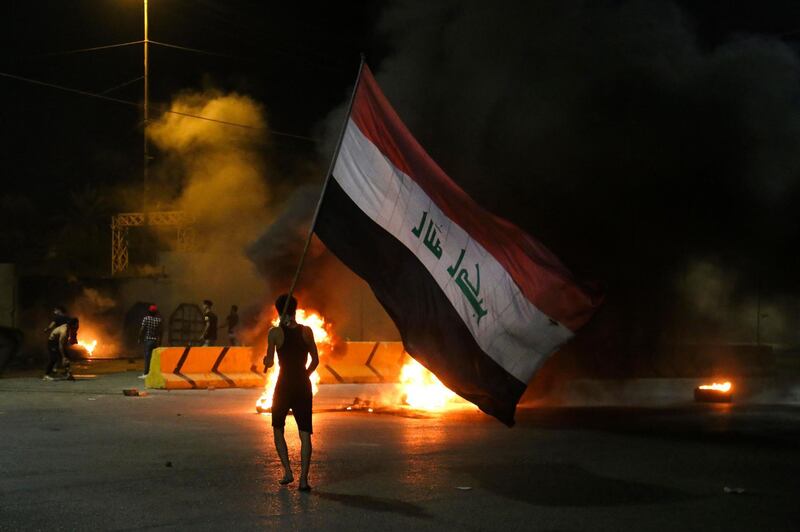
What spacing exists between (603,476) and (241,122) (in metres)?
27.2

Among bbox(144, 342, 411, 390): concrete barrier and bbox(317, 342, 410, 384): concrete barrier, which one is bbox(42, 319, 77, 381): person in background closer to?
bbox(144, 342, 411, 390): concrete barrier

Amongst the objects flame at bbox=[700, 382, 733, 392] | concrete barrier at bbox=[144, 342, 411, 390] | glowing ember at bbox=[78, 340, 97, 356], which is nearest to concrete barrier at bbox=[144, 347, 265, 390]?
concrete barrier at bbox=[144, 342, 411, 390]

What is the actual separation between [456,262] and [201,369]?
12260 millimetres

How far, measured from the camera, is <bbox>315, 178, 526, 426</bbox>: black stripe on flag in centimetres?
795

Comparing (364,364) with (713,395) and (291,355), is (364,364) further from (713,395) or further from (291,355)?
(291,355)

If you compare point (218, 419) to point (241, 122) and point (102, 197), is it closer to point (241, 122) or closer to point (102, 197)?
point (241, 122)

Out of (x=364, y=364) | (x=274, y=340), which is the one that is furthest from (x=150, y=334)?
(x=274, y=340)

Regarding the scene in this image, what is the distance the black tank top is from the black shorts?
2.9 inches

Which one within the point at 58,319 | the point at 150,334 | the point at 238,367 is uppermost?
the point at 58,319

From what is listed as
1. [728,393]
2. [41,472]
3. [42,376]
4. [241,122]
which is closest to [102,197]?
[241,122]

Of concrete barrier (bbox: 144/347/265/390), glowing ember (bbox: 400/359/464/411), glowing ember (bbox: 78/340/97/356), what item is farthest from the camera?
glowing ember (bbox: 78/340/97/356)

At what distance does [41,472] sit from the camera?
8.44 m

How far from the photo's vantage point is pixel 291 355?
26.1 feet

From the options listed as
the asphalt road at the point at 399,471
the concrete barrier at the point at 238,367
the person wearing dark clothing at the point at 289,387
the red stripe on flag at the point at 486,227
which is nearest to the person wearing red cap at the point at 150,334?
the concrete barrier at the point at 238,367
